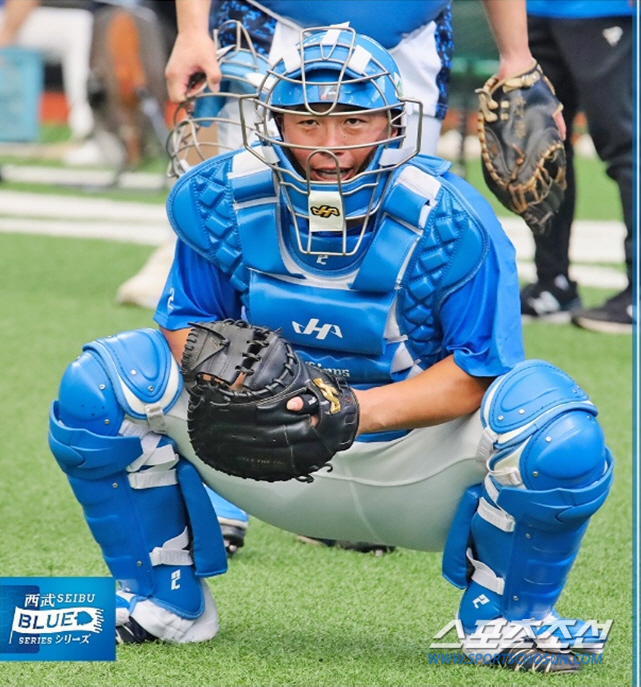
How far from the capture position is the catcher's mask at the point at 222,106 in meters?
3.34

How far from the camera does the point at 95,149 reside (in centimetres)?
1086

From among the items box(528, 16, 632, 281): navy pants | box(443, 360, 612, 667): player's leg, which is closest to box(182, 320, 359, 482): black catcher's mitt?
box(443, 360, 612, 667): player's leg

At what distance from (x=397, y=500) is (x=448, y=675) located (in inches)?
13.4

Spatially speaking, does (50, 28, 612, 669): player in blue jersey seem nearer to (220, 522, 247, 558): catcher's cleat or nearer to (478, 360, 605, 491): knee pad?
(478, 360, 605, 491): knee pad

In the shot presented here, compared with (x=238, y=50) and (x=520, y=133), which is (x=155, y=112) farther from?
(x=520, y=133)

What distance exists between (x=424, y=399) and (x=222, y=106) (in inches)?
53.5

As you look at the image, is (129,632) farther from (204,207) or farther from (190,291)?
(204,207)

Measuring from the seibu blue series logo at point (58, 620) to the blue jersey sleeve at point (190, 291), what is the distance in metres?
0.51

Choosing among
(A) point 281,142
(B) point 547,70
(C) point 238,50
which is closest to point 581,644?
(A) point 281,142

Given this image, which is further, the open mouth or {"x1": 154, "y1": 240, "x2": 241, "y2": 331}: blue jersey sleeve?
{"x1": 154, "y1": 240, "x2": 241, "y2": 331}: blue jersey sleeve

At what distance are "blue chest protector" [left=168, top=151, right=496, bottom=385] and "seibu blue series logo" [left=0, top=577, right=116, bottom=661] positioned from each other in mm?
587

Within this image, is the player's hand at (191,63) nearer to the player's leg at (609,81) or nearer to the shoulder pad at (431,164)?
the shoulder pad at (431,164)

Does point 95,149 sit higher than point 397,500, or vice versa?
point 397,500

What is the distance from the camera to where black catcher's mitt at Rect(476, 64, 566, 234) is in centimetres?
294
